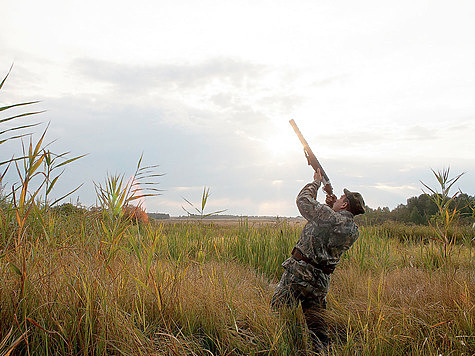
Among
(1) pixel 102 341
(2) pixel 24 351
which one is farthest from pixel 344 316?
(2) pixel 24 351

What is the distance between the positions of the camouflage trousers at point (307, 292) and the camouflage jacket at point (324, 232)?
A: 16cm

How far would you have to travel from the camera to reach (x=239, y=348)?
3.42 metres

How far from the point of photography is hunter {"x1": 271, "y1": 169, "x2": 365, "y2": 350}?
409 centimetres

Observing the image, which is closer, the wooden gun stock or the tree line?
the wooden gun stock

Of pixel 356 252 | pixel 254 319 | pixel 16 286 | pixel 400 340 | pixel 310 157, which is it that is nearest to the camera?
pixel 16 286

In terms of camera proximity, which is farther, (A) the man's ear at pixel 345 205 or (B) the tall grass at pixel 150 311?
(A) the man's ear at pixel 345 205

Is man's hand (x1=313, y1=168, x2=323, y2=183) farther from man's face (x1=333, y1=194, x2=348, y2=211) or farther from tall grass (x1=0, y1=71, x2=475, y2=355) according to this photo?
tall grass (x1=0, y1=71, x2=475, y2=355)

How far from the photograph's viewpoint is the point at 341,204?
4.37m

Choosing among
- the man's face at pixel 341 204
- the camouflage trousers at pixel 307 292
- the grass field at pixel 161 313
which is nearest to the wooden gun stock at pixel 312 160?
the man's face at pixel 341 204

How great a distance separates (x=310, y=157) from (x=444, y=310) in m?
2.45

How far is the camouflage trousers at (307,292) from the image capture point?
4.11 m

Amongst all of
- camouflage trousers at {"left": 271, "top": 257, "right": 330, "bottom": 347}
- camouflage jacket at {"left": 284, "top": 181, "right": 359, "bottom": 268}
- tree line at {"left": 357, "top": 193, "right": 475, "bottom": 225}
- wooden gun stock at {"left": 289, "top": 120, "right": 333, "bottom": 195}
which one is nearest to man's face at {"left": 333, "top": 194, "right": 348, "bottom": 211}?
camouflage jacket at {"left": 284, "top": 181, "right": 359, "bottom": 268}

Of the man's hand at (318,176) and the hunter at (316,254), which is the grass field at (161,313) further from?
the man's hand at (318,176)

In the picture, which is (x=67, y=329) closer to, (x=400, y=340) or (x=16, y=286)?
(x=16, y=286)
